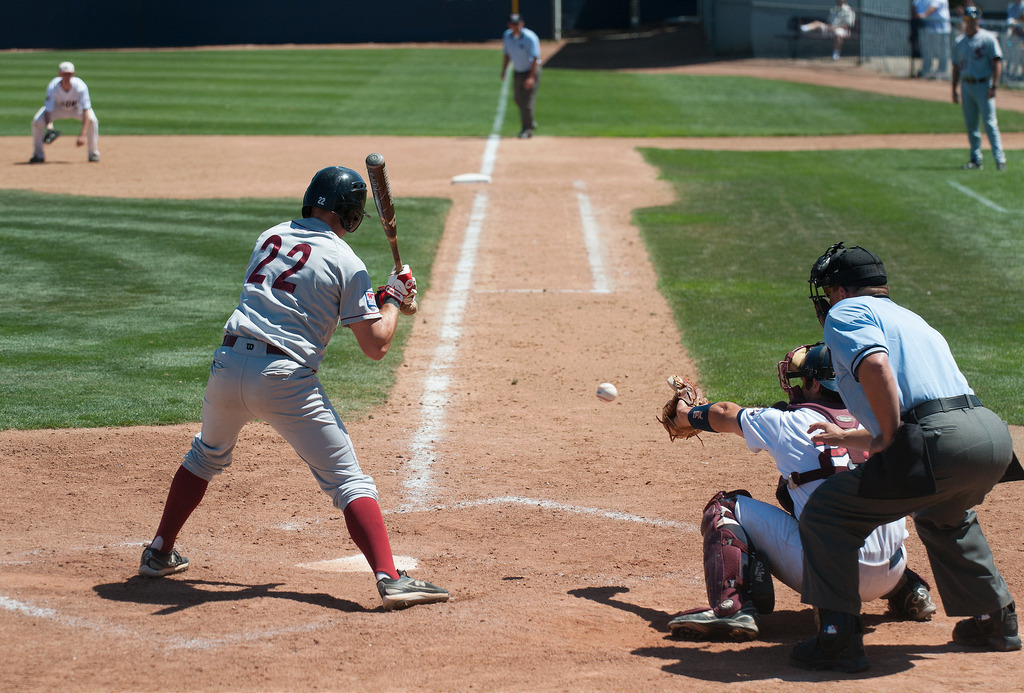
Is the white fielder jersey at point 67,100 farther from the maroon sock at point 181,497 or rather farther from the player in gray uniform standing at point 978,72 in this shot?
the maroon sock at point 181,497

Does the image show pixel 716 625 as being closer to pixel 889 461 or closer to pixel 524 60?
pixel 889 461

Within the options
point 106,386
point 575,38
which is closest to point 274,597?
point 106,386

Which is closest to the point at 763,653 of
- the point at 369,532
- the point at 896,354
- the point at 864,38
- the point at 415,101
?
the point at 896,354

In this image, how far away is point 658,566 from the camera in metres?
5.19

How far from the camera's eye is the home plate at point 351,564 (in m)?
5.16

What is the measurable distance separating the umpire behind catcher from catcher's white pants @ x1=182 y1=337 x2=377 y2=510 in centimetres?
197

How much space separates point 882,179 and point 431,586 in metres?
13.8

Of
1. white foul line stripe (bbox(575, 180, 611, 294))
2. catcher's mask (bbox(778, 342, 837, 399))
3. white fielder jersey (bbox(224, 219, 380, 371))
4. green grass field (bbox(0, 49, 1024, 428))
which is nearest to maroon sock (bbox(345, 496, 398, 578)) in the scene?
white fielder jersey (bbox(224, 219, 380, 371))

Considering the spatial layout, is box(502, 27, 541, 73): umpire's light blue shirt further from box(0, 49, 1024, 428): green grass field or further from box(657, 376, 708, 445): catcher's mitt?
box(657, 376, 708, 445): catcher's mitt

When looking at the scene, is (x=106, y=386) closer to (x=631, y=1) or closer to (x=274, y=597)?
(x=274, y=597)

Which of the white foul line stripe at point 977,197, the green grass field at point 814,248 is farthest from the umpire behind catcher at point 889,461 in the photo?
the white foul line stripe at point 977,197

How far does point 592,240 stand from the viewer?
12969 mm

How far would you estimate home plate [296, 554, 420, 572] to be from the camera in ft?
16.9

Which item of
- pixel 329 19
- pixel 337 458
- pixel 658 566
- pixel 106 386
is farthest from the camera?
pixel 329 19
